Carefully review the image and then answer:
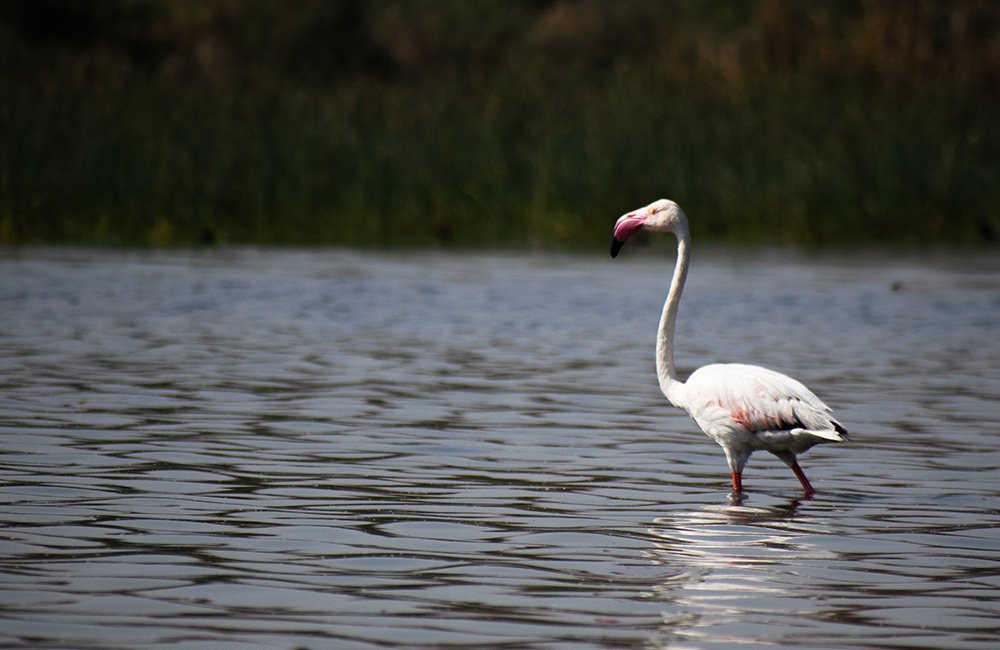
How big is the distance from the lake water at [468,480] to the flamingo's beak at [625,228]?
1.07 meters

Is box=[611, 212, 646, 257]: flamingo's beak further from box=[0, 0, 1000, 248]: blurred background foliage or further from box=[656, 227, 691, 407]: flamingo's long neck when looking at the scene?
box=[0, 0, 1000, 248]: blurred background foliage

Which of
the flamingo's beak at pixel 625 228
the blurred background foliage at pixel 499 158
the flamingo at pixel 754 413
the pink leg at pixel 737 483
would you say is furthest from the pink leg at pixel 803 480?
the blurred background foliage at pixel 499 158

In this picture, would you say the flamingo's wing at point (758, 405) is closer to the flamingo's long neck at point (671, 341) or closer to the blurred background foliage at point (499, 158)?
the flamingo's long neck at point (671, 341)

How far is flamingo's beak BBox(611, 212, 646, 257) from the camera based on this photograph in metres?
7.55

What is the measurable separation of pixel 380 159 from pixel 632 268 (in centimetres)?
341

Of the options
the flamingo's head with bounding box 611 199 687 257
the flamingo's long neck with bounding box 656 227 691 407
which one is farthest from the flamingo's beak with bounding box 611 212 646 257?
the flamingo's long neck with bounding box 656 227 691 407

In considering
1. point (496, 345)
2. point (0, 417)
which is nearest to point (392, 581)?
point (0, 417)

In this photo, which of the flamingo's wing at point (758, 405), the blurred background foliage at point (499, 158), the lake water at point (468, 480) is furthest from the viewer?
the blurred background foliage at point (499, 158)

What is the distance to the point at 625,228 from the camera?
7.62 meters

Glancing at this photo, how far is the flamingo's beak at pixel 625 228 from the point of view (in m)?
7.55

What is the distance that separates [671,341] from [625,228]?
2.09ft

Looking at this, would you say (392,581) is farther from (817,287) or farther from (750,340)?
(817,287)

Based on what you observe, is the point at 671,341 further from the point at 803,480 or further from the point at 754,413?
the point at 803,480

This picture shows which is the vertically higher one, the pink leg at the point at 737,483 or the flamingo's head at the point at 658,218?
the flamingo's head at the point at 658,218
